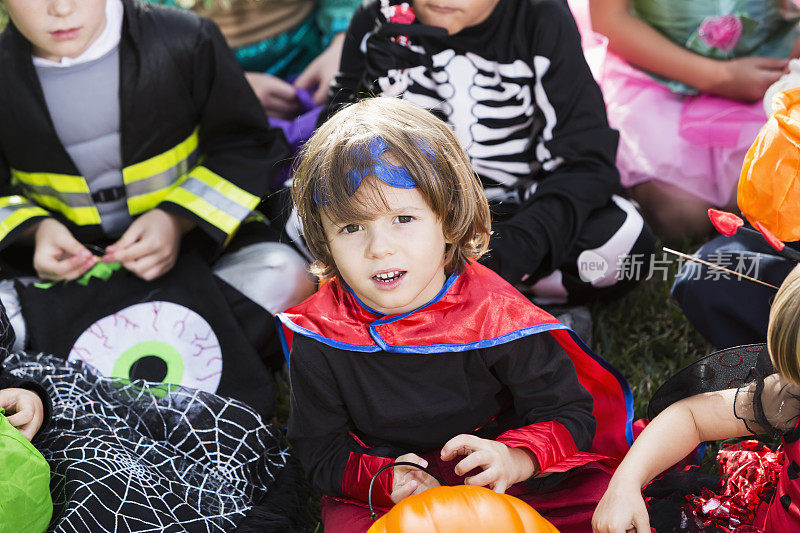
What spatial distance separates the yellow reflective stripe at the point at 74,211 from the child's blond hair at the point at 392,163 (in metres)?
0.88

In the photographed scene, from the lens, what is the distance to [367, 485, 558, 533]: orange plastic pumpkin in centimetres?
120

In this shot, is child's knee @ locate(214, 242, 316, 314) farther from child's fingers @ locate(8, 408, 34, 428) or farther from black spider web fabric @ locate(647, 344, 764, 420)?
black spider web fabric @ locate(647, 344, 764, 420)

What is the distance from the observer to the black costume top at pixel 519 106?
2033 mm

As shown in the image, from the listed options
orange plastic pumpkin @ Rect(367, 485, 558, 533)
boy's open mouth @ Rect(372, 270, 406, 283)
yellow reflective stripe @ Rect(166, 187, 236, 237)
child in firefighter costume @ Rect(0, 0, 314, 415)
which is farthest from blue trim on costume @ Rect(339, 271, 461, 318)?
yellow reflective stripe @ Rect(166, 187, 236, 237)

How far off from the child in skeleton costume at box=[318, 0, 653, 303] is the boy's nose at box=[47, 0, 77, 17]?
0.67 meters

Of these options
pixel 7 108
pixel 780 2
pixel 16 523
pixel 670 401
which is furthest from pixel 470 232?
pixel 780 2

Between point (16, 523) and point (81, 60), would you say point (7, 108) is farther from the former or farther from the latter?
point (16, 523)

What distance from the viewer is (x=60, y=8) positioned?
1899 millimetres


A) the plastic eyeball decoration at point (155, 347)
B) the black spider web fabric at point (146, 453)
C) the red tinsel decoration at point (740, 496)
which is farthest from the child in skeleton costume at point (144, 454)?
the red tinsel decoration at point (740, 496)

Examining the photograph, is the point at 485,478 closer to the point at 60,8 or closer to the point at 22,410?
the point at 22,410

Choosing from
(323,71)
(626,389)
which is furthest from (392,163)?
(323,71)

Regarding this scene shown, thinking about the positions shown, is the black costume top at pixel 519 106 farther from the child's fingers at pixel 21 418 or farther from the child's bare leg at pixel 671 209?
the child's fingers at pixel 21 418

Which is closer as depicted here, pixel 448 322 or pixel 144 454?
pixel 448 322

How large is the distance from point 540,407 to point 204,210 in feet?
3.50
